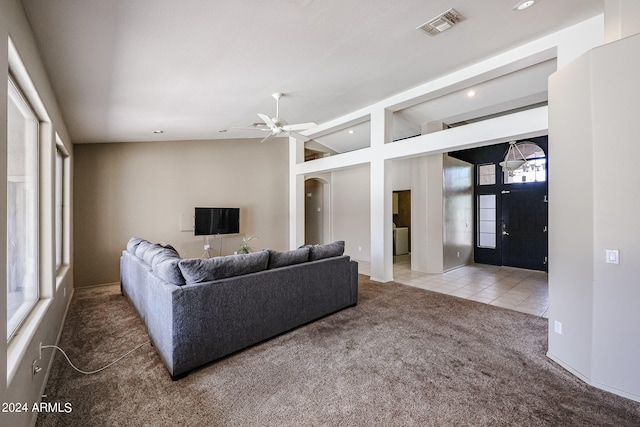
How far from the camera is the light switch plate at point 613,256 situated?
206cm

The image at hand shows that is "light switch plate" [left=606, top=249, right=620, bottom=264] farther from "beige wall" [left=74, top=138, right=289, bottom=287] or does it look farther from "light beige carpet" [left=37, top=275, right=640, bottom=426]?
"beige wall" [left=74, top=138, right=289, bottom=287]

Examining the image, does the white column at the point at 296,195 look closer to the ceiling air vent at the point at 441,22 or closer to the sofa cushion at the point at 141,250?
the sofa cushion at the point at 141,250

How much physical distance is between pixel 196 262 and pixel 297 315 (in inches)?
51.2

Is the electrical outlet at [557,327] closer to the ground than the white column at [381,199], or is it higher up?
closer to the ground

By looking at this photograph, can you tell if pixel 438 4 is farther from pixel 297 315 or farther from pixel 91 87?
pixel 91 87

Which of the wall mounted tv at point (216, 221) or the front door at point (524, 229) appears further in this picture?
the front door at point (524, 229)

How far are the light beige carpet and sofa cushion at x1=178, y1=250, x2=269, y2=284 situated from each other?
76cm

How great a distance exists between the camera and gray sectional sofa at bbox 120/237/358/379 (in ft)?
7.52

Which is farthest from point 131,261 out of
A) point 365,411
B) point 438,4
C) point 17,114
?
point 438,4

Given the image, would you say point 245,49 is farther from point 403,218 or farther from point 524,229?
point 403,218

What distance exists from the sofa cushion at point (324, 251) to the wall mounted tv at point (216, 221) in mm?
3283

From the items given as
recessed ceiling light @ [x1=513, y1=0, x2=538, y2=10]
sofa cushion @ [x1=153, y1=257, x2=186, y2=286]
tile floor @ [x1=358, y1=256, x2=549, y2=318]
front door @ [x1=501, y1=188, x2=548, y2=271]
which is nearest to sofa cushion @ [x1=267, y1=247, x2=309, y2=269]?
sofa cushion @ [x1=153, y1=257, x2=186, y2=286]

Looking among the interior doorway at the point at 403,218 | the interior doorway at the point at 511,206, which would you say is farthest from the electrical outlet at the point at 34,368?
the interior doorway at the point at 403,218

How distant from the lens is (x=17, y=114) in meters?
2.24
